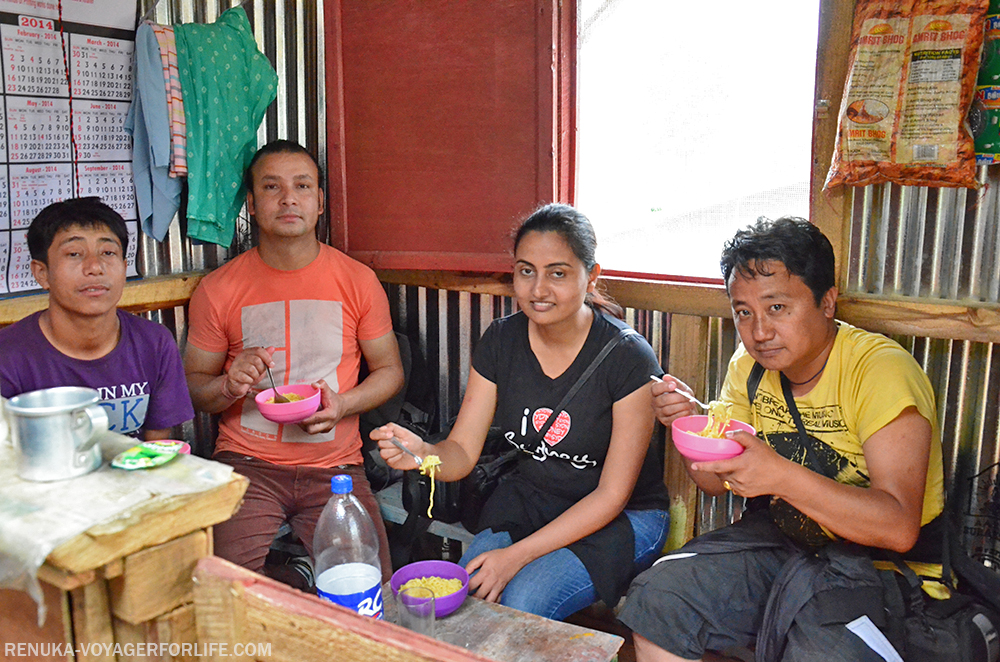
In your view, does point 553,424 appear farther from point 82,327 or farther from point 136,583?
point 136,583

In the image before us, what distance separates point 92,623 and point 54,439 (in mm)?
243

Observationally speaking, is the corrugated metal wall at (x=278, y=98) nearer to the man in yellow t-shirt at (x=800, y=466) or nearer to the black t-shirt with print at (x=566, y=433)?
the black t-shirt with print at (x=566, y=433)

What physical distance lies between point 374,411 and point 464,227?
0.86m

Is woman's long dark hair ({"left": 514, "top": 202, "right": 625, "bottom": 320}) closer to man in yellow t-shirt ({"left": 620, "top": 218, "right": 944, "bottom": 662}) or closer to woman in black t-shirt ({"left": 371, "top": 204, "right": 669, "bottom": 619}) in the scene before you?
woman in black t-shirt ({"left": 371, "top": 204, "right": 669, "bottom": 619})

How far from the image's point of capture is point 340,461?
312 centimetres

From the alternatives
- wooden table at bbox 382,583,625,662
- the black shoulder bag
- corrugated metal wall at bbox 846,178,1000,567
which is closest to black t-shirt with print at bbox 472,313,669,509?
the black shoulder bag

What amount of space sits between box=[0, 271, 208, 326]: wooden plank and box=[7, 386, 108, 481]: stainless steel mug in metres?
1.98

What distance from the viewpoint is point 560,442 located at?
2582 millimetres

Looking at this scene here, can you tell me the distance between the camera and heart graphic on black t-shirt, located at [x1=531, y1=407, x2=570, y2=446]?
8.45ft

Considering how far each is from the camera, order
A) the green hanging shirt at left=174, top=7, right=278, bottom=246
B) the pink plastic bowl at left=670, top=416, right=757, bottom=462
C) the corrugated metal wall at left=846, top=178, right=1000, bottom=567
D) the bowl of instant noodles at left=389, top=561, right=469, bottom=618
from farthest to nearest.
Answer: the green hanging shirt at left=174, top=7, right=278, bottom=246 < the corrugated metal wall at left=846, top=178, right=1000, bottom=567 < the bowl of instant noodles at left=389, top=561, right=469, bottom=618 < the pink plastic bowl at left=670, top=416, right=757, bottom=462

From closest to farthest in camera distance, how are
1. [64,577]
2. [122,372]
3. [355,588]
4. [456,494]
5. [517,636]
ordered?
[64,577]
[355,588]
[517,636]
[122,372]
[456,494]

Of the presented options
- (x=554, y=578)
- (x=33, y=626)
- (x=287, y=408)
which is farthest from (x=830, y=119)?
(x=33, y=626)

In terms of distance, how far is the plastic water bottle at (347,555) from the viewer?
5.83 ft
